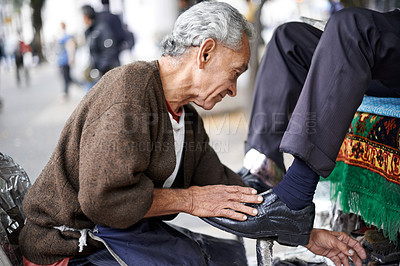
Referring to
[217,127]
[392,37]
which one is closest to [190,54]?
[392,37]

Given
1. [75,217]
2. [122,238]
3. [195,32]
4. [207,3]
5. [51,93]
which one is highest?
[207,3]

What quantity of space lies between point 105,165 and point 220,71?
0.59 meters

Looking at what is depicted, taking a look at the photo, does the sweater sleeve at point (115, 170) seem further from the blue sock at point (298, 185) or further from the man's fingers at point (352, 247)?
the man's fingers at point (352, 247)

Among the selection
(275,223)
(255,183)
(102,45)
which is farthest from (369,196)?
(102,45)

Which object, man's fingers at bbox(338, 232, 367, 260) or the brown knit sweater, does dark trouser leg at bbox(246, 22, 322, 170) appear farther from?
the brown knit sweater

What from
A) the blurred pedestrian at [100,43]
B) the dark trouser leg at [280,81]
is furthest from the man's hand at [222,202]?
the blurred pedestrian at [100,43]

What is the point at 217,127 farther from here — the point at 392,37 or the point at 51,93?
the point at 51,93

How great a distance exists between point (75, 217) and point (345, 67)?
1.11m

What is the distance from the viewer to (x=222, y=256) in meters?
1.89

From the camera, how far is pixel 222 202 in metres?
1.62

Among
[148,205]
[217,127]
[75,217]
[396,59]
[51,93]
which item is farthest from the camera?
[51,93]

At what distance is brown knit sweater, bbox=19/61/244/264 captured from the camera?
1.37 meters

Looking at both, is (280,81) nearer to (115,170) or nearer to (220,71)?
(220,71)

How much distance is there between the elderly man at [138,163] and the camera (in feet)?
4.58
